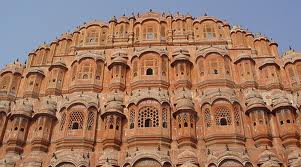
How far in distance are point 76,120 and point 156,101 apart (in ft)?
15.1

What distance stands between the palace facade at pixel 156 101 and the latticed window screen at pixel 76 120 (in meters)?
0.06

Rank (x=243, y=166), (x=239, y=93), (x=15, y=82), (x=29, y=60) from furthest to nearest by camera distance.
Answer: (x=29, y=60) → (x=15, y=82) → (x=239, y=93) → (x=243, y=166)

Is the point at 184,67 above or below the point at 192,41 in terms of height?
below

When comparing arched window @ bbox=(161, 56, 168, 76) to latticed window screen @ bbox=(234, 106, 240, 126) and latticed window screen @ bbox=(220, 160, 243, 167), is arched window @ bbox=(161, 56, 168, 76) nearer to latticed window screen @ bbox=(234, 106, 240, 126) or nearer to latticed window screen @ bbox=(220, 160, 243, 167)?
latticed window screen @ bbox=(234, 106, 240, 126)

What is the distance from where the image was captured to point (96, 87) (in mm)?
23141

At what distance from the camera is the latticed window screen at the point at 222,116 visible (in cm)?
2098

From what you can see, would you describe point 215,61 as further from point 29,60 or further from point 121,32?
point 29,60

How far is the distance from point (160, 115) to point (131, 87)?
2897 millimetres

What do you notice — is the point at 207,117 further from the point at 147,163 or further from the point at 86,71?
the point at 86,71

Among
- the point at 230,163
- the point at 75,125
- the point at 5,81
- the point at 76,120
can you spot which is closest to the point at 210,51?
the point at 230,163

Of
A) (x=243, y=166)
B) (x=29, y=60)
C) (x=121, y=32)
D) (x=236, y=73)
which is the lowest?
(x=243, y=166)

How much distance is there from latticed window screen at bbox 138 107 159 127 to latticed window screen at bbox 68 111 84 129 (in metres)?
3.27

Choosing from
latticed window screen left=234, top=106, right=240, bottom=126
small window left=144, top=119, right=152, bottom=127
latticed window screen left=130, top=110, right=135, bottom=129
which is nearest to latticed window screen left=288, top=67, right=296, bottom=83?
latticed window screen left=234, top=106, right=240, bottom=126

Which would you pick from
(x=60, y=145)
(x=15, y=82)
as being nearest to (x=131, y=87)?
(x=60, y=145)
